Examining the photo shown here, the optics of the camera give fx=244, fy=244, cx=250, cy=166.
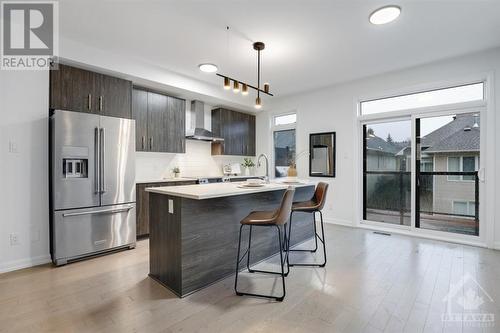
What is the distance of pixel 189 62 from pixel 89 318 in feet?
11.4

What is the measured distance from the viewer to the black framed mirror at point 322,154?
508 centimetres

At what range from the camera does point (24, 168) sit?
2906 mm

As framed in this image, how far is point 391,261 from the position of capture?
307cm

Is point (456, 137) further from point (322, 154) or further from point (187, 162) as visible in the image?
point (187, 162)

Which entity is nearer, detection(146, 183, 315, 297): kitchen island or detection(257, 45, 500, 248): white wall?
detection(146, 183, 315, 297): kitchen island

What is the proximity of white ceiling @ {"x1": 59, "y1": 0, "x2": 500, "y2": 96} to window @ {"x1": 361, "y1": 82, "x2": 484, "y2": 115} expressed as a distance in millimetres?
537

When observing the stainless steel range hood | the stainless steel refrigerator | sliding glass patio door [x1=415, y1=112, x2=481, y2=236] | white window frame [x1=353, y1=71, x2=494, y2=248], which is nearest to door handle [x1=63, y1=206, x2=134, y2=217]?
the stainless steel refrigerator

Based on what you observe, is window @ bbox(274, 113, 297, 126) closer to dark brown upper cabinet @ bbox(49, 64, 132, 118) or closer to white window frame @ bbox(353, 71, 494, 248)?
white window frame @ bbox(353, 71, 494, 248)

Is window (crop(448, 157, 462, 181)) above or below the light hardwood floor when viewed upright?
above

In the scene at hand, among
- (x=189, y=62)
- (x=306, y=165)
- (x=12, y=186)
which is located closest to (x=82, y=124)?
(x=12, y=186)

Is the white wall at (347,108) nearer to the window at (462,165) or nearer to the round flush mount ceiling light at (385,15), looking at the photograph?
the window at (462,165)

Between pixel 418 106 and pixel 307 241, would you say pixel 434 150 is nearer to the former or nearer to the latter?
pixel 418 106

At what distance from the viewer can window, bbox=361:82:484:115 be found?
369cm

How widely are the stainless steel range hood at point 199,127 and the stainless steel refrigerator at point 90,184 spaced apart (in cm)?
151
